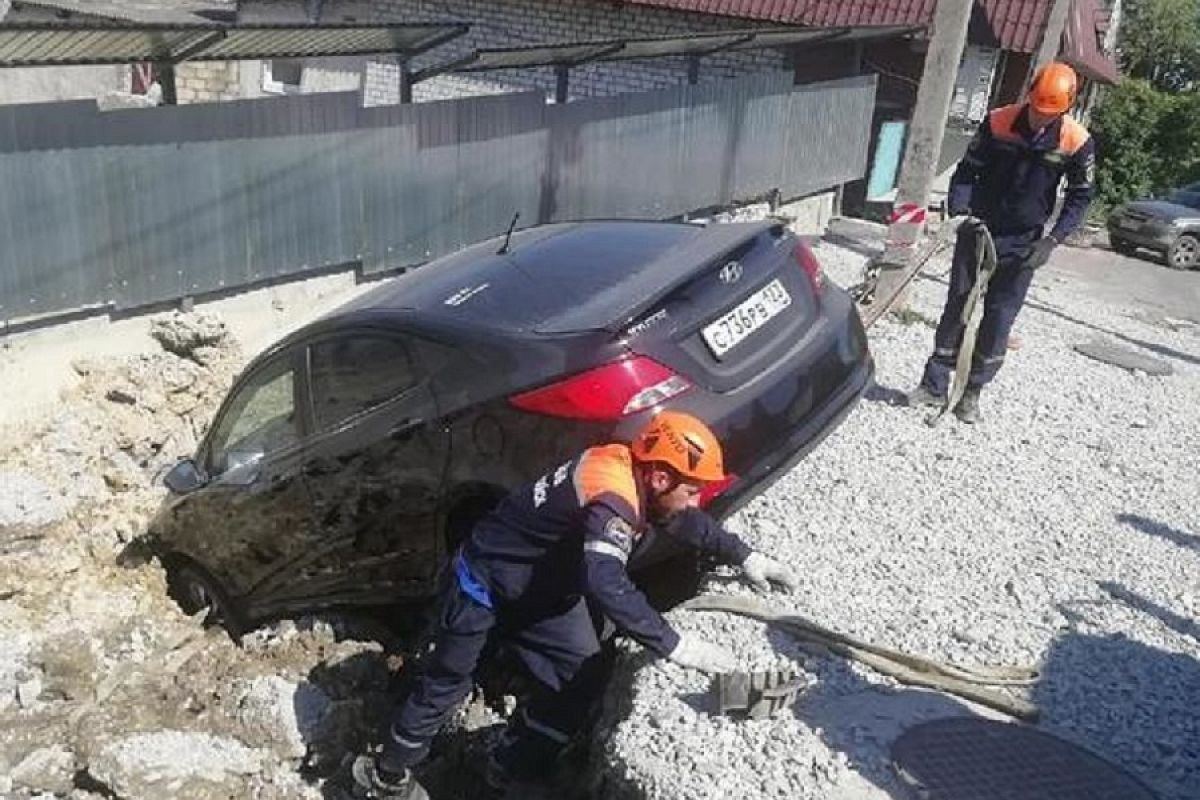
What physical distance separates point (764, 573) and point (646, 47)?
29.4 feet

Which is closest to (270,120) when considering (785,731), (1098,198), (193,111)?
(193,111)

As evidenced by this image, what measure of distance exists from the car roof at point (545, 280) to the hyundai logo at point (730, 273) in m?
0.14

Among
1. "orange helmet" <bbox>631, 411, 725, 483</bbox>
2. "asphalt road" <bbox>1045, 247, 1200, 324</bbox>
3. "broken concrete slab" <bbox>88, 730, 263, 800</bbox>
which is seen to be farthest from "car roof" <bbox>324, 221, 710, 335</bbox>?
"asphalt road" <bbox>1045, 247, 1200, 324</bbox>

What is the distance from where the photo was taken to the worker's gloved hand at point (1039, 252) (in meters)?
6.07

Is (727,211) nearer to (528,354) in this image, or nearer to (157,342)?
(157,342)

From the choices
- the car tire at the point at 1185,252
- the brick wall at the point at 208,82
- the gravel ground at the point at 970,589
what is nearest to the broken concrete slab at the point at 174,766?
the gravel ground at the point at 970,589

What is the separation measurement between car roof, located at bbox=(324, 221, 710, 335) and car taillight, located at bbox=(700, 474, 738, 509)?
27.8 inches

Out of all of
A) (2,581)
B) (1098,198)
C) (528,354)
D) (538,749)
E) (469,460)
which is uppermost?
(528,354)

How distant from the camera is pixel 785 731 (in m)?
3.67

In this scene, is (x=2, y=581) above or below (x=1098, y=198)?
above

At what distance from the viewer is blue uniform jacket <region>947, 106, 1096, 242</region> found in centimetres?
601

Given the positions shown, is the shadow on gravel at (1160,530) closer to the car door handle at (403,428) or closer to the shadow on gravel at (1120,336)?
the car door handle at (403,428)

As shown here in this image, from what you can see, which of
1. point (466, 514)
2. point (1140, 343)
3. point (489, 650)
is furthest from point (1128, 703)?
point (1140, 343)

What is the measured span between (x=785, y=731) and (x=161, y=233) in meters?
5.96
